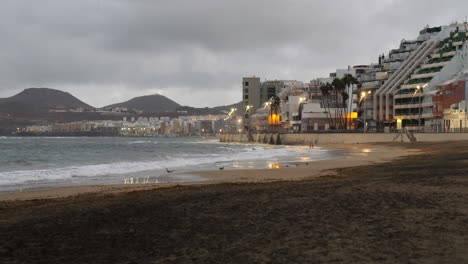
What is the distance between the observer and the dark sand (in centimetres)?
623

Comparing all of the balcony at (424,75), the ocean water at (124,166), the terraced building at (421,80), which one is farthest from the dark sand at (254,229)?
the balcony at (424,75)

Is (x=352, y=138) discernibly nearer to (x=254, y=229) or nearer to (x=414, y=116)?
(x=414, y=116)

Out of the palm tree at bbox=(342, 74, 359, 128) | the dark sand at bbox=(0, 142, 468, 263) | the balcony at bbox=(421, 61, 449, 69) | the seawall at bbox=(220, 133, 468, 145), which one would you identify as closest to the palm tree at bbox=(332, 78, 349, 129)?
the palm tree at bbox=(342, 74, 359, 128)

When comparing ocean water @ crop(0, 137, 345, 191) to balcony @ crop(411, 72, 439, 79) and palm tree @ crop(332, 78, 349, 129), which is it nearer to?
balcony @ crop(411, 72, 439, 79)

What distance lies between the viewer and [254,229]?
26.0 ft

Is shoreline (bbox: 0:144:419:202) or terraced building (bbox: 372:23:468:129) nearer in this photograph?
shoreline (bbox: 0:144:419:202)

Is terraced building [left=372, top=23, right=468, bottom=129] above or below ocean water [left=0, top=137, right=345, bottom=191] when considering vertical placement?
above

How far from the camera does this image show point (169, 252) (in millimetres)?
6586

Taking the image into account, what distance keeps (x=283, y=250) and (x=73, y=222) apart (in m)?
5.17

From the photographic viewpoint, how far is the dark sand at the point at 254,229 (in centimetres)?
623

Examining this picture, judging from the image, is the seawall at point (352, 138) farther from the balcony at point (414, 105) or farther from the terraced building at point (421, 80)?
the balcony at point (414, 105)

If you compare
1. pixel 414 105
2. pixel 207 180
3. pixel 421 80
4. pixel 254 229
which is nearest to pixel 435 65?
pixel 421 80

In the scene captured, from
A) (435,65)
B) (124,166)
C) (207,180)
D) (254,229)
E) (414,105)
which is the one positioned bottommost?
(124,166)

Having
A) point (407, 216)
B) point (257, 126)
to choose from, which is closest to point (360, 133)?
point (407, 216)
